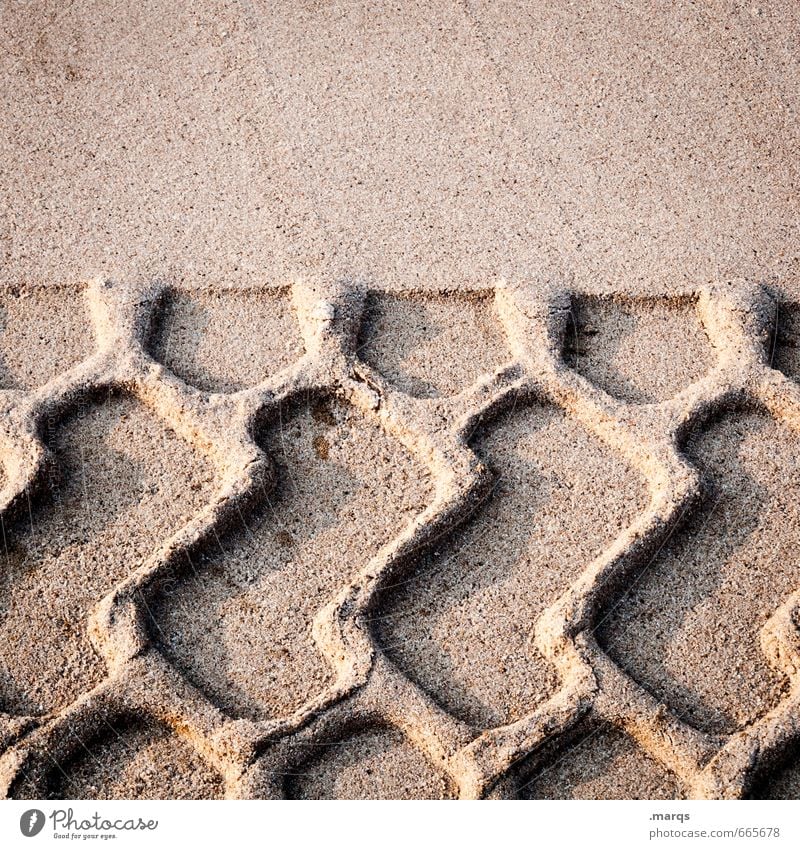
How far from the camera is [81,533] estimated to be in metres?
1.12

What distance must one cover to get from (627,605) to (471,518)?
8.6 inches

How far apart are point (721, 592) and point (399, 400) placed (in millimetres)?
476

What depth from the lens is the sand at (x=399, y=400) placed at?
1.03 m

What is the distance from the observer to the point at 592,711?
1035 mm

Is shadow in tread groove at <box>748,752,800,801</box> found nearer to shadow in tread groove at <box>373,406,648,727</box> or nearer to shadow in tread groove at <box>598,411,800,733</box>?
shadow in tread groove at <box>598,411,800,733</box>

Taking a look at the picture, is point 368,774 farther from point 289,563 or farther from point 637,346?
point 637,346

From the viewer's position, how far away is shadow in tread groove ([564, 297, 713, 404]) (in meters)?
1.28

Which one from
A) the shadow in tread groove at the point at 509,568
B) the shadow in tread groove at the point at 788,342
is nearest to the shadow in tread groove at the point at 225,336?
the shadow in tread groove at the point at 509,568

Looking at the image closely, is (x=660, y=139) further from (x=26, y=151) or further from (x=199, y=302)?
(x=26, y=151)
